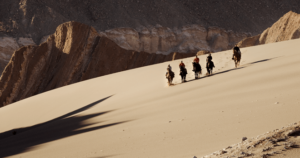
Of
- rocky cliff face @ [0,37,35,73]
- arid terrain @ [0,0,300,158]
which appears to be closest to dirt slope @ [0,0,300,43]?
arid terrain @ [0,0,300,158]

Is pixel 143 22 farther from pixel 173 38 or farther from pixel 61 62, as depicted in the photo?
pixel 61 62

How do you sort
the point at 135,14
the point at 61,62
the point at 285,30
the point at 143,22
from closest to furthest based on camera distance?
the point at 61,62 → the point at 285,30 → the point at 143,22 → the point at 135,14

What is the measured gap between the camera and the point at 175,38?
59.6 m

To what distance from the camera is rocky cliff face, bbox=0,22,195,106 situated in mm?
30855

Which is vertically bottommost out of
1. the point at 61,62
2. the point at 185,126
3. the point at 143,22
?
the point at 185,126

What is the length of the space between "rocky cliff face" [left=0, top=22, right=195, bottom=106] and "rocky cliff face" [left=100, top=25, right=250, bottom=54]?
20969 mm

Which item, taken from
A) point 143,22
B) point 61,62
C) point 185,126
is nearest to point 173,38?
→ point 143,22

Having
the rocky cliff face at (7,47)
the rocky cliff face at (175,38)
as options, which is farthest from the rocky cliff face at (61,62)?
the rocky cliff face at (175,38)

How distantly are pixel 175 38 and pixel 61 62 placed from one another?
99.3ft

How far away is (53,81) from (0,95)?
445cm

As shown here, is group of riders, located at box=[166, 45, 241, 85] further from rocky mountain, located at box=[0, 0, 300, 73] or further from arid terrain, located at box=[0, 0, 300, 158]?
rocky mountain, located at box=[0, 0, 300, 73]

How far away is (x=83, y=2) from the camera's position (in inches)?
2447

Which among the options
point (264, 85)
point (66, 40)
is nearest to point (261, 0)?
point (66, 40)

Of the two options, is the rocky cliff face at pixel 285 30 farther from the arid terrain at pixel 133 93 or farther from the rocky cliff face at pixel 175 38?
the rocky cliff face at pixel 175 38
